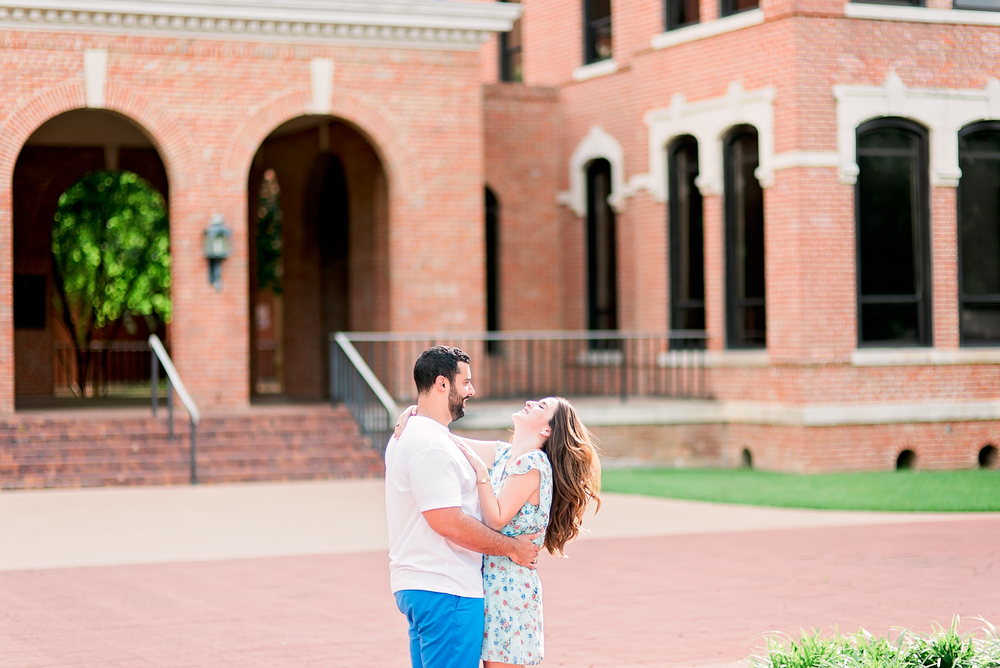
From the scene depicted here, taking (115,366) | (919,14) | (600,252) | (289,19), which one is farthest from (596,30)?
(115,366)

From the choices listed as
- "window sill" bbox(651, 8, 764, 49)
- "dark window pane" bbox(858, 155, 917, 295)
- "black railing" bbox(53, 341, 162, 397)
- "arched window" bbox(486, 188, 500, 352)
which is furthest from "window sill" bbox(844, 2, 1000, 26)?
"black railing" bbox(53, 341, 162, 397)

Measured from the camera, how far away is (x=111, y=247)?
1230 inches

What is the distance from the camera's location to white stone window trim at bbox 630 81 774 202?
16703 mm

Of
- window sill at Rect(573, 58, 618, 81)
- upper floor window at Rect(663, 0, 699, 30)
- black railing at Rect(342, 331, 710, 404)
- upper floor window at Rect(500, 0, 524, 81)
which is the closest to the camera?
black railing at Rect(342, 331, 710, 404)

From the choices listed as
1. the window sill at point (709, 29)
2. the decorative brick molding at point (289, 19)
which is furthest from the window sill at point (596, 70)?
the decorative brick molding at point (289, 19)

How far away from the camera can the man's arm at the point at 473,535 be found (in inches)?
169

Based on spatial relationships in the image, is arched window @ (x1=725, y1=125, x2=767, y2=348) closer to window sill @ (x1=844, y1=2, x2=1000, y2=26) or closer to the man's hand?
window sill @ (x1=844, y1=2, x2=1000, y2=26)

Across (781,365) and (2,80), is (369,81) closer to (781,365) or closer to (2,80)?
(2,80)

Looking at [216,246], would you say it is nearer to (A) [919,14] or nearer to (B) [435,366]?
(A) [919,14]

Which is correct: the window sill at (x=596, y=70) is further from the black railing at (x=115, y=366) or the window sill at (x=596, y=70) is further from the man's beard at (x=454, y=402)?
the man's beard at (x=454, y=402)

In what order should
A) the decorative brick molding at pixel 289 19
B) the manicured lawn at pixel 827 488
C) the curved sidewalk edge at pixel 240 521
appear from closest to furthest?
the curved sidewalk edge at pixel 240 521, the manicured lawn at pixel 827 488, the decorative brick molding at pixel 289 19

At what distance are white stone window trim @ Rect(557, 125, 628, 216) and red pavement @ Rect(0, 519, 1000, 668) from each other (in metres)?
9.66

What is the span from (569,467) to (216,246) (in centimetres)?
1260

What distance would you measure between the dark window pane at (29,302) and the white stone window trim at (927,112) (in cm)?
1287
